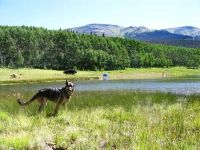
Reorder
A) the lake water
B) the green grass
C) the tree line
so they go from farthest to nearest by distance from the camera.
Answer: the tree line < the lake water < the green grass

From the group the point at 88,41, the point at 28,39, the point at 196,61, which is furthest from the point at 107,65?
the point at 196,61

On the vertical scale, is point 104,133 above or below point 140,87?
above

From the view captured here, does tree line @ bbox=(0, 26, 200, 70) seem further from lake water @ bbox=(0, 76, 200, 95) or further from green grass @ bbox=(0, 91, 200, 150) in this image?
green grass @ bbox=(0, 91, 200, 150)

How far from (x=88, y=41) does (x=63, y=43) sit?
1326 centimetres

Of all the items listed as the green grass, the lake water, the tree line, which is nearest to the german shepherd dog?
the green grass

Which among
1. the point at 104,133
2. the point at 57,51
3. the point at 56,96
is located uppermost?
the point at 57,51

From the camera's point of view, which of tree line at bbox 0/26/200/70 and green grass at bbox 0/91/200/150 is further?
tree line at bbox 0/26/200/70

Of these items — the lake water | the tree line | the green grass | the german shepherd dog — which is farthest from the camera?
the tree line

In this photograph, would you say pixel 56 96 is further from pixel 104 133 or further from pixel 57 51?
pixel 57 51

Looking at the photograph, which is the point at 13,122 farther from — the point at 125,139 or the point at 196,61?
the point at 196,61

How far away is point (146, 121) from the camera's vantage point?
9.34 m

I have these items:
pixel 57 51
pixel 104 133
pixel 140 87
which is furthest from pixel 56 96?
pixel 57 51

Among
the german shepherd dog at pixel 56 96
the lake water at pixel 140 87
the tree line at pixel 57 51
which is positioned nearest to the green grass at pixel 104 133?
the german shepherd dog at pixel 56 96

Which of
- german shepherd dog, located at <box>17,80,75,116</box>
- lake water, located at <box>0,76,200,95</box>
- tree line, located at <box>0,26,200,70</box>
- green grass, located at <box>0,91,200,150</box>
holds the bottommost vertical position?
lake water, located at <box>0,76,200,95</box>
